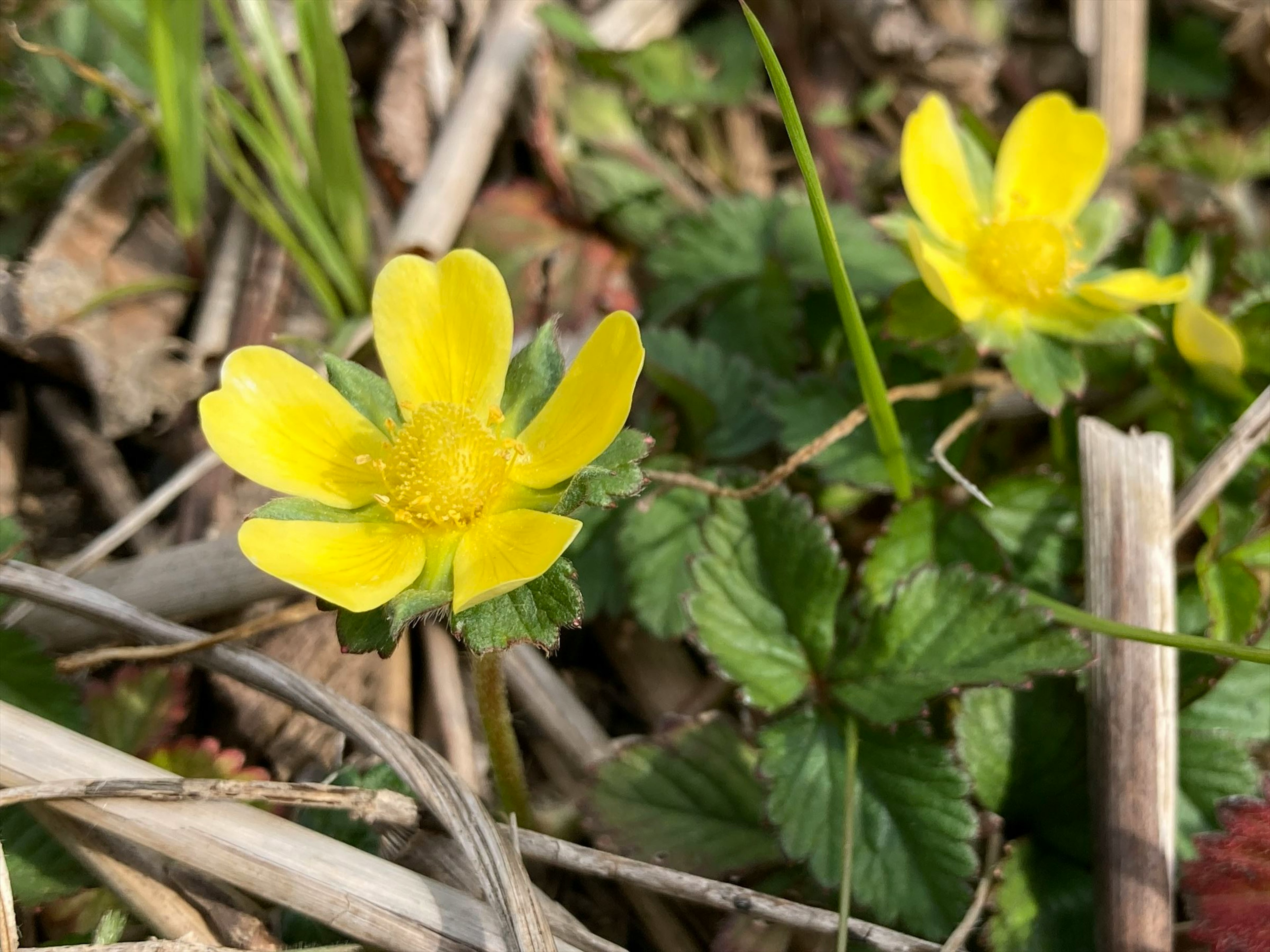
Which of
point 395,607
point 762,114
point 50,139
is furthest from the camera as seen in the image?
point 762,114

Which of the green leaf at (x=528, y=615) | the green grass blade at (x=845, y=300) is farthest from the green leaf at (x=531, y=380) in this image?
the green grass blade at (x=845, y=300)

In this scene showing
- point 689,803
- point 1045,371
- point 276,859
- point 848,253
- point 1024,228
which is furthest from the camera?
point 848,253

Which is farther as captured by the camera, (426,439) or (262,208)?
(262,208)

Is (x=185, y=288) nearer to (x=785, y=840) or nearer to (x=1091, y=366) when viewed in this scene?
(x=785, y=840)

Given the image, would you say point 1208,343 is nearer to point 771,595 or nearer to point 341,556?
point 771,595

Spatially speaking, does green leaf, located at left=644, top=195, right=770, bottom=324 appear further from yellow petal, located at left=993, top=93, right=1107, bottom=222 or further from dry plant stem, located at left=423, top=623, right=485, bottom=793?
dry plant stem, located at left=423, top=623, right=485, bottom=793

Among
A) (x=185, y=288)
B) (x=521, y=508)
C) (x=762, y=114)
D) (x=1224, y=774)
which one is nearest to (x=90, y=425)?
(x=185, y=288)

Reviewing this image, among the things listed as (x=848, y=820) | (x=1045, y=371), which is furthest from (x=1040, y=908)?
(x=1045, y=371)
